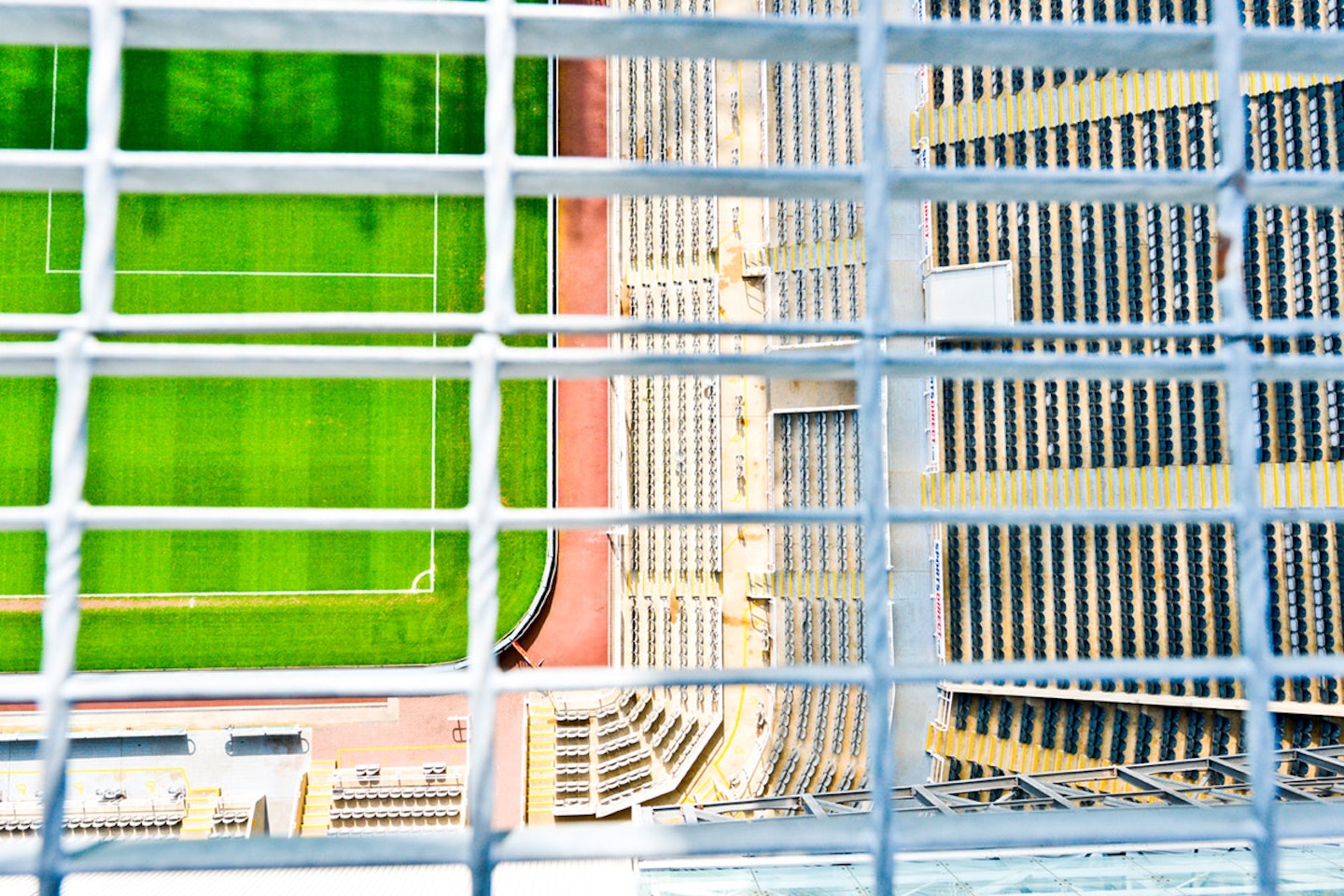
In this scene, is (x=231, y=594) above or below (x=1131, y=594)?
below

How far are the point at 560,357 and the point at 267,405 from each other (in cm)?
1646

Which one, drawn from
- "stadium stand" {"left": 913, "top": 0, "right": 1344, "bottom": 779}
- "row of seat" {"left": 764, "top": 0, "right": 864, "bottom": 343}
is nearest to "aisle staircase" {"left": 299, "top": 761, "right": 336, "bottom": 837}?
"stadium stand" {"left": 913, "top": 0, "right": 1344, "bottom": 779}

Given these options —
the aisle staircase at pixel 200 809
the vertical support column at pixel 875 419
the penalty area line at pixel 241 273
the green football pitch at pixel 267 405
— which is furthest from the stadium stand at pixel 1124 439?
the aisle staircase at pixel 200 809

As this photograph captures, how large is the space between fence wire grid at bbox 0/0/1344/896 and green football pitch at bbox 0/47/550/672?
47.4 feet

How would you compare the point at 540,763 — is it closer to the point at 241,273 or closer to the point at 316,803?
the point at 316,803

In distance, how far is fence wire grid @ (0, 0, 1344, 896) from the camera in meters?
3.70

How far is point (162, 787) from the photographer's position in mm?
17266

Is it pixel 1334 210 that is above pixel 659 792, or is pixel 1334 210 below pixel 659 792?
above

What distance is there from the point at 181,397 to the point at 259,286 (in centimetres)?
294

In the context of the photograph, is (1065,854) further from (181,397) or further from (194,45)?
(181,397)

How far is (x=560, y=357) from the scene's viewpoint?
389cm

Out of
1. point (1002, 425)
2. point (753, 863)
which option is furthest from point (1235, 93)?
point (1002, 425)

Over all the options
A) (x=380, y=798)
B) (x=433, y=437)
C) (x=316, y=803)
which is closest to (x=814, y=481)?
(x=433, y=437)

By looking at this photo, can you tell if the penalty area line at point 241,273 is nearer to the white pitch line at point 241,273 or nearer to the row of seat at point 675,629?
the white pitch line at point 241,273
